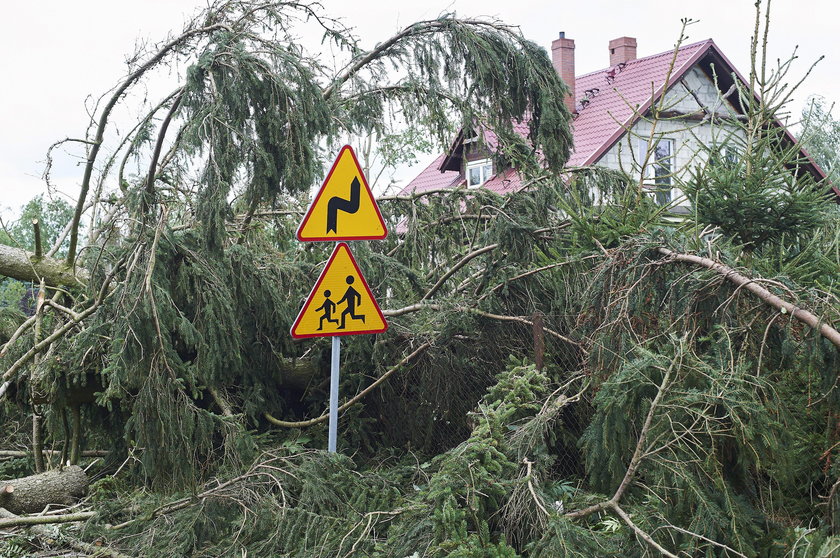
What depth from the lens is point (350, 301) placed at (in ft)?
18.8

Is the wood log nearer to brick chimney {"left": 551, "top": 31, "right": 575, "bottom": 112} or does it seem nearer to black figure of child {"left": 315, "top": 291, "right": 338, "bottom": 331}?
black figure of child {"left": 315, "top": 291, "right": 338, "bottom": 331}

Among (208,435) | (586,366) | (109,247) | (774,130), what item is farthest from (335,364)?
(774,130)

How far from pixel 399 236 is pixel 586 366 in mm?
3815

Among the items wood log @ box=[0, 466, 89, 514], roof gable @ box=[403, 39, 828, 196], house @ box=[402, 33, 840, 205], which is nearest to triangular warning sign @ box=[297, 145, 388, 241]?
wood log @ box=[0, 466, 89, 514]

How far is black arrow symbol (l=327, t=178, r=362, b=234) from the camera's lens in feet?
18.8

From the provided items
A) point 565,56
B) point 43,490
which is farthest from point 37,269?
point 565,56

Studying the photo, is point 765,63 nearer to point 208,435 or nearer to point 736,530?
point 736,530

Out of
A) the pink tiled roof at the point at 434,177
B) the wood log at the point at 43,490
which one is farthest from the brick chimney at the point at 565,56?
the wood log at the point at 43,490

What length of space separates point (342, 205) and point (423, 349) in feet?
4.50

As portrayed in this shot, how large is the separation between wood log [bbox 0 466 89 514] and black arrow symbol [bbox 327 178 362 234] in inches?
117

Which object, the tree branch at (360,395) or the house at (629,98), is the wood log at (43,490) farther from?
the house at (629,98)

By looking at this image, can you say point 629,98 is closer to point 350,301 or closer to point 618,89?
point 618,89

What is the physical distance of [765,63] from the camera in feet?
19.9

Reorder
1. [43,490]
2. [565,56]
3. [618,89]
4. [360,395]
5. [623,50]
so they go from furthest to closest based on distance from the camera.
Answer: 1. [623,50]
2. [565,56]
3. [618,89]
4. [360,395]
5. [43,490]
